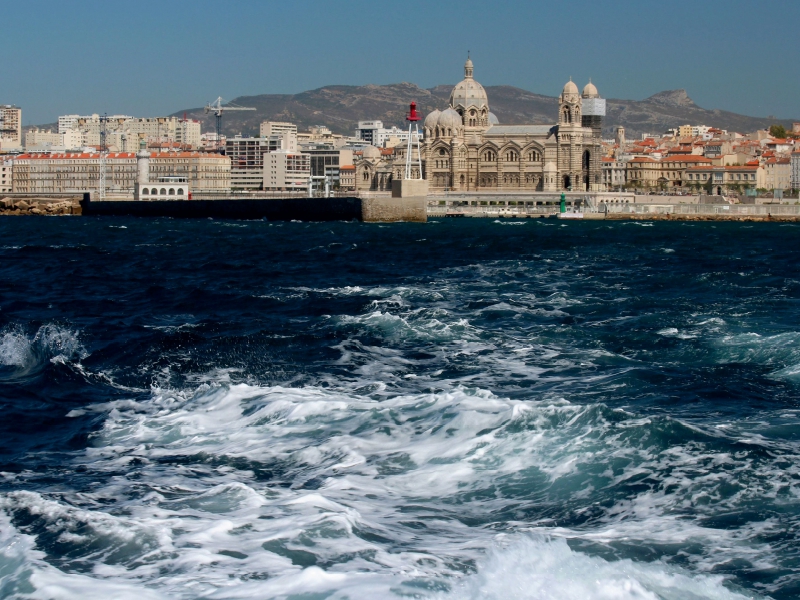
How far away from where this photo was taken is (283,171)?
164125mm

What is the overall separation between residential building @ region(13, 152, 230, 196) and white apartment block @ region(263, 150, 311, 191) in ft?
63.5

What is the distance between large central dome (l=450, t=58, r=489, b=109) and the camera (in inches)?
5038

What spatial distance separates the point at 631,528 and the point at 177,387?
24.7ft

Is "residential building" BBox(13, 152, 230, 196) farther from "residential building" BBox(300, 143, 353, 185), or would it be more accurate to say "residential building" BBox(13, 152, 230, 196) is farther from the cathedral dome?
the cathedral dome

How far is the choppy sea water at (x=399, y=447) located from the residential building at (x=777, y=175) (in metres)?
111

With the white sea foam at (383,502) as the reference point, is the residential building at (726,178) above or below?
above

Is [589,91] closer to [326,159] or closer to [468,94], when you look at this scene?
[468,94]

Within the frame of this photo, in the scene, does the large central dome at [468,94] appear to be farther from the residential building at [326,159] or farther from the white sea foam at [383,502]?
the white sea foam at [383,502]

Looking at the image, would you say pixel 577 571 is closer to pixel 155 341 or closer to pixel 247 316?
pixel 155 341

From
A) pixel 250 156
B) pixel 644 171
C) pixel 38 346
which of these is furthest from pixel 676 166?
pixel 38 346

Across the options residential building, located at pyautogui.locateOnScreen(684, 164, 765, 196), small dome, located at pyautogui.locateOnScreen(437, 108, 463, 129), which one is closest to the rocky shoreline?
small dome, located at pyautogui.locateOnScreen(437, 108, 463, 129)

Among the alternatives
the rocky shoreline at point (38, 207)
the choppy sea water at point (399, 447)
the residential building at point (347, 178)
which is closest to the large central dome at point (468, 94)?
the residential building at point (347, 178)

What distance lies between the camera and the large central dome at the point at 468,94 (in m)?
128

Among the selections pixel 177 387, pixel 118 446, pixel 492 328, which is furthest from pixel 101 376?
pixel 492 328
